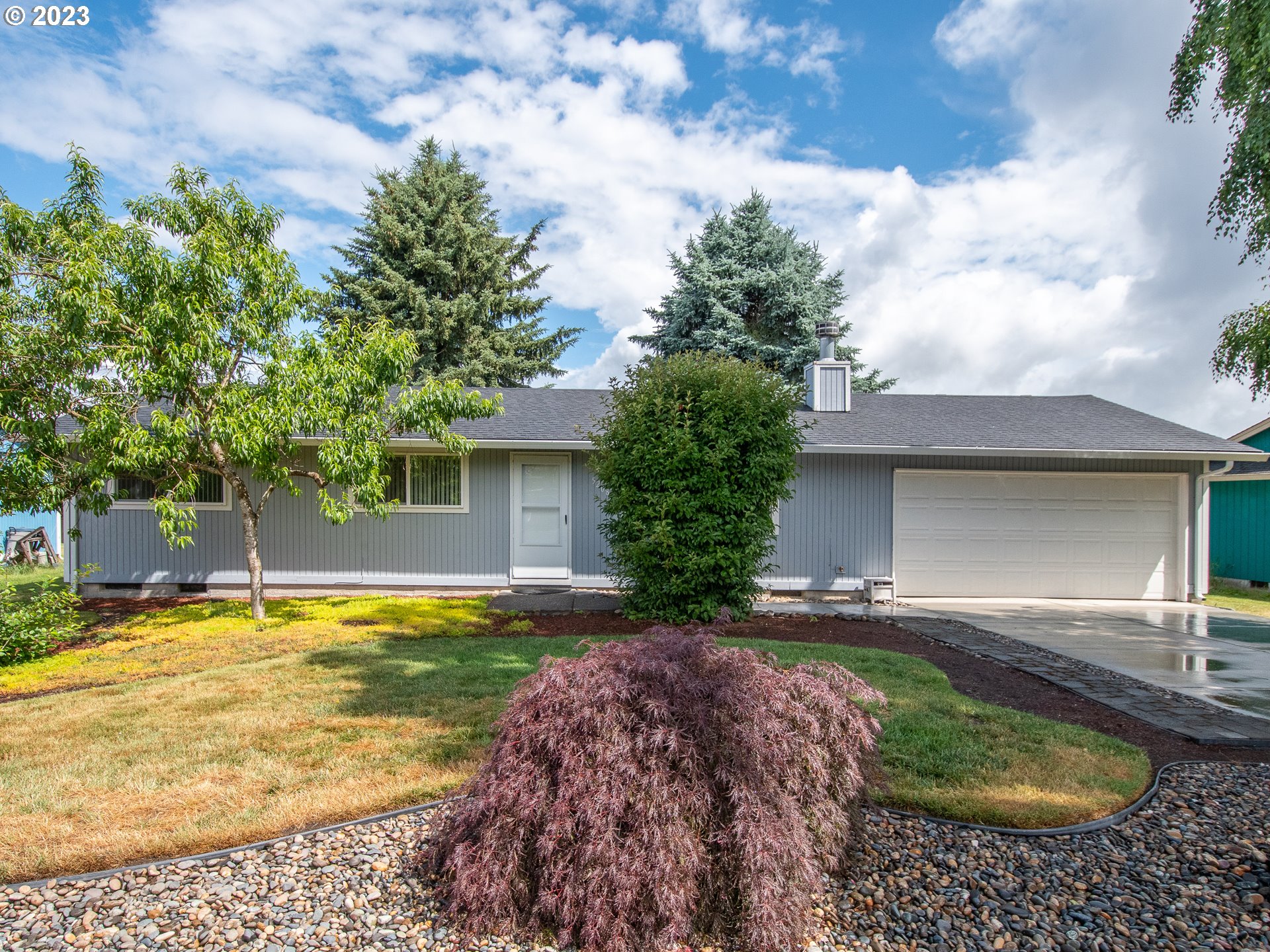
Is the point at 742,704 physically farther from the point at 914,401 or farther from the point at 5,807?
the point at 914,401

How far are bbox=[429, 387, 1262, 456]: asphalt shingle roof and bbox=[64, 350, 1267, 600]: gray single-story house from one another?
0.08 m

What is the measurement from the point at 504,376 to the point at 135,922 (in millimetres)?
20773

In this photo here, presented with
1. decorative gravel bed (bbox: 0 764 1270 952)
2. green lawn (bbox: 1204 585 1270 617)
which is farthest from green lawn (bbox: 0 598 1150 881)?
green lawn (bbox: 1204 585 1270 617)

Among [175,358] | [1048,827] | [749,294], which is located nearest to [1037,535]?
[1048,827]

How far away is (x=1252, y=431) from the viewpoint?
14398 millimetres

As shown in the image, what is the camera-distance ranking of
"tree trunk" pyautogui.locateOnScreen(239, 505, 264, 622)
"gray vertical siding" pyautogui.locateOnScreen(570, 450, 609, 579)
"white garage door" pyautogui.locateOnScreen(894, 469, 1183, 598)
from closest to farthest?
"tree trunk" pyautogui.locateOnScreen(239, 505, 264, 622) → "gray vertical siding" pyautogui.locateOnScreen(570, 450, 609, 579) → "white garage door" pyautogui.locateOnScreen(894, 469, 1183, 598)

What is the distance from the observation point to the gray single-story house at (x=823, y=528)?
1016 cm

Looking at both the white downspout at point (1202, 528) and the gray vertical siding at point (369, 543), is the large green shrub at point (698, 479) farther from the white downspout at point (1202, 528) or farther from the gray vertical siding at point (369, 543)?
the white downspout at point (1202, 528)

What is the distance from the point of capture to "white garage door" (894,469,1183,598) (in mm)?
10375

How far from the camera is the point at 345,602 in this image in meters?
8.96

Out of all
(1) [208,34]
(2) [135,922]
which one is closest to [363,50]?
(1) [208,34]

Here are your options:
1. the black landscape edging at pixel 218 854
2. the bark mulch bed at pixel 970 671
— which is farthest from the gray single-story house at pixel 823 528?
the black landscape edging at pixel 218 854

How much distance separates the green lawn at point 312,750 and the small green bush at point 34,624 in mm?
296

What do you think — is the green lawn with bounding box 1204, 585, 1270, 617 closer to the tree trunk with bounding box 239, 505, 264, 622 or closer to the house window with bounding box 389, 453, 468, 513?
the house window with bounding box 389, 453, 468, 513
